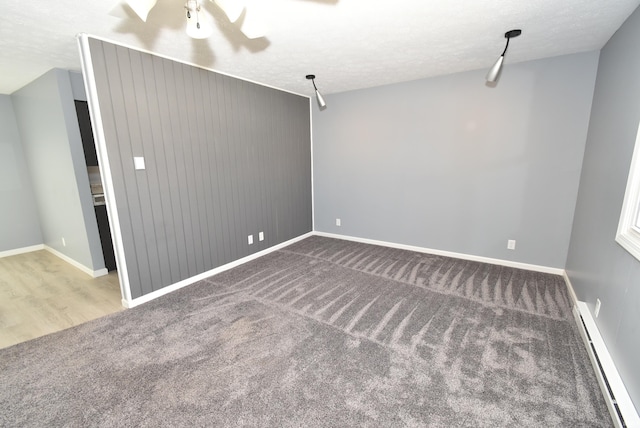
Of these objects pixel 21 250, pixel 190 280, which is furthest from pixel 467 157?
pixel 21 250

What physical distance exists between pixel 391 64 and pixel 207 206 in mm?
2659

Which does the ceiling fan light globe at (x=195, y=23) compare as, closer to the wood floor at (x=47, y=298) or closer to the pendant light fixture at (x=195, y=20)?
the pendant light fixture at (x=195, y=20)

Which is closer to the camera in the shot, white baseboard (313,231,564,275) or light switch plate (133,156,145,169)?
light switch plate (133,156,145,169)

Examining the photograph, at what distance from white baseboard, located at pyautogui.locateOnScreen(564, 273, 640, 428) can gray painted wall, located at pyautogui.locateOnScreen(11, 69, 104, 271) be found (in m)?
4.81

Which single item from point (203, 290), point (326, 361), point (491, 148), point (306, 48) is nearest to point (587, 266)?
point (491, 148)

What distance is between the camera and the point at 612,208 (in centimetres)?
204

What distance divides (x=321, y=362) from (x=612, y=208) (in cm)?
242

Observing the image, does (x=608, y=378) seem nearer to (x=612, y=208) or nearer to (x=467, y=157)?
(x=612, y=208)

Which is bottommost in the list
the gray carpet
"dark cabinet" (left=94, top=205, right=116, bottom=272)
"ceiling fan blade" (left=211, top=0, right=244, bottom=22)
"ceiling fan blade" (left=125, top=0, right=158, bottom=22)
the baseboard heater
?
the gray carpet

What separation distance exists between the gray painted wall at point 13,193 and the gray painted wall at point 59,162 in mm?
161

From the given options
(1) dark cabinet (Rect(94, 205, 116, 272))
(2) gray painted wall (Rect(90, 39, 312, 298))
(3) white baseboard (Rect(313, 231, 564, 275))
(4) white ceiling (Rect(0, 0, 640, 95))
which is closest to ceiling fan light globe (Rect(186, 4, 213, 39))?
(4) white ceiling (Rect(0, 0, 640, 95))

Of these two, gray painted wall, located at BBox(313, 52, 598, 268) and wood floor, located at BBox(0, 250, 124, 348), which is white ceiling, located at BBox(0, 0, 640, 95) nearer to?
gray painted wall, located at BBox(313, 52, 598, 268)

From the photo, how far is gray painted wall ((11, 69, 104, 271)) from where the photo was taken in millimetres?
3121

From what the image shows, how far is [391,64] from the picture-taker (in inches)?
119
